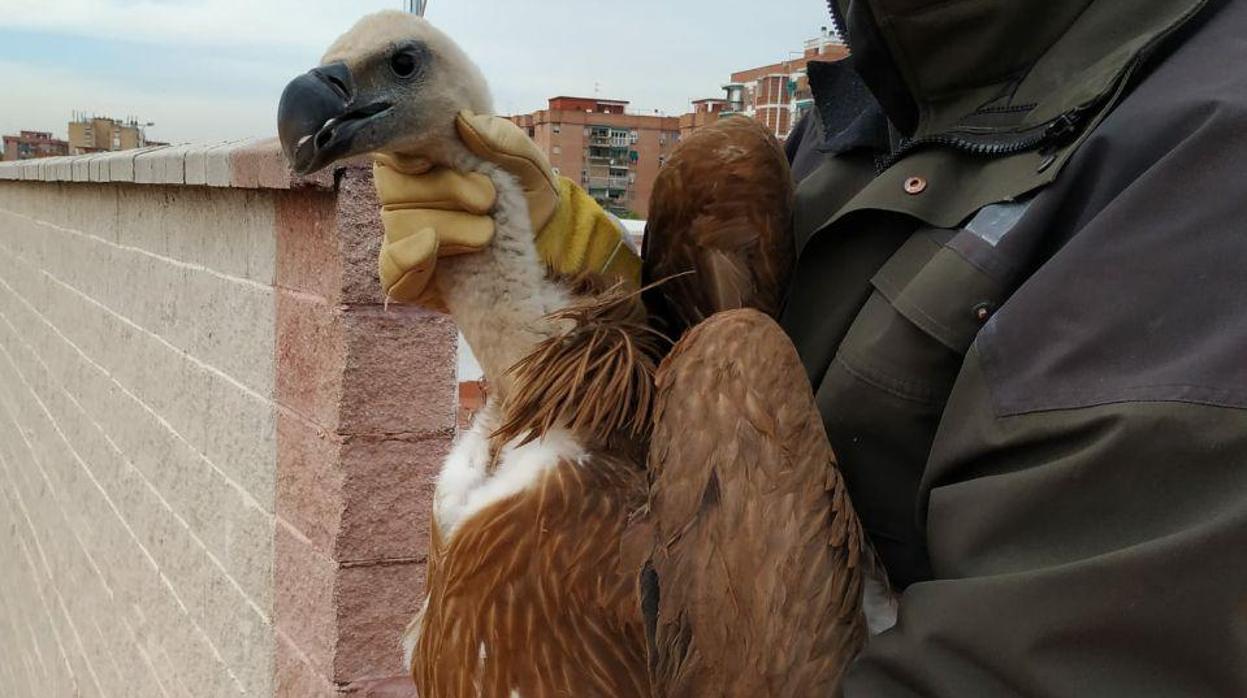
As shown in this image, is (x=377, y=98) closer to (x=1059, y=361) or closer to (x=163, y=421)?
(x=1059, y=361)

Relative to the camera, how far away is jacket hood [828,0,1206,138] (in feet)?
3.42

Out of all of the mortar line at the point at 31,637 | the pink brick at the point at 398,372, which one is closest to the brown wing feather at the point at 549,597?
the pink brick at the point at 398,372

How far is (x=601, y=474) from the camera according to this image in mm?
1248

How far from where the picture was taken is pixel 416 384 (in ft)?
7.52

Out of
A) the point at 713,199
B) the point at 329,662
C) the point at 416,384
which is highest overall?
the point at 713,199

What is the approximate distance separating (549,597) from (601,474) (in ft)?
0.53

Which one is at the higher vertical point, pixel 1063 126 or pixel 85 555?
pixel 1063 126

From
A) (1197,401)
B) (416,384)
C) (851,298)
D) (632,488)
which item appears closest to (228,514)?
(416,384)

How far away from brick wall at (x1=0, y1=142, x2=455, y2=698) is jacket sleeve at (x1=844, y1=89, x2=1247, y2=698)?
60.7 inches

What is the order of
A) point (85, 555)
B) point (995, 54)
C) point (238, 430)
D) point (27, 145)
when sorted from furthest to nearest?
point (27, 145) < point (85, 555) < point (238, 430) < point (995, 54)

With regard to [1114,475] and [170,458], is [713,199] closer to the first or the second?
[1114,475]

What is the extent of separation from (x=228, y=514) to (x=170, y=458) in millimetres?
691

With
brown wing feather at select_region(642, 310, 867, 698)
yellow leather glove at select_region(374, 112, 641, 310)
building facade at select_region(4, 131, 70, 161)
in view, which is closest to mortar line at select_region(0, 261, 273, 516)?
yellow leather glove at select_region(374, 112, 641, 310)

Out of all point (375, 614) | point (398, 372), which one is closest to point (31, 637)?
point (375, 614)
